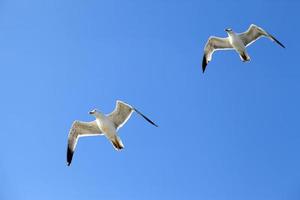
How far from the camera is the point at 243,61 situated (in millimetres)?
19266

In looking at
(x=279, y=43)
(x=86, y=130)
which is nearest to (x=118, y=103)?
(x=86, y=130)

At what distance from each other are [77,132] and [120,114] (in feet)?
6.09

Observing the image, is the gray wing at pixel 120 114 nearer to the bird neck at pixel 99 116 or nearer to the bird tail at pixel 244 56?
the bird neck at pixel 99 116

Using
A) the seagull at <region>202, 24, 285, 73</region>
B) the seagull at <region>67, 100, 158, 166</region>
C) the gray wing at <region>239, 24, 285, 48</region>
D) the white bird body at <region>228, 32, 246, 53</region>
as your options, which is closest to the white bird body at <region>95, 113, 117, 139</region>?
the seagull at <region>67, 100, 158, 166</region>

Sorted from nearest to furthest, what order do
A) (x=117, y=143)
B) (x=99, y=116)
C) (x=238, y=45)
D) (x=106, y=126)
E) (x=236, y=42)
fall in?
(x=117, y=143), (x=106, y=126), (x=99, y=116), (x=238, y=45), (x=236, y=42)

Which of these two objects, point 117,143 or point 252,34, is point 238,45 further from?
point 117,143

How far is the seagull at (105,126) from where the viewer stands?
17.5 meters

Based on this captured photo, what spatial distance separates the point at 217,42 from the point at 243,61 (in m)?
2.00

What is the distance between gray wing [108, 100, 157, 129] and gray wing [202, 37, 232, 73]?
15.4 ft

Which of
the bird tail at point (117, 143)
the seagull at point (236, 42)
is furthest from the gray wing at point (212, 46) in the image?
the bird tail at point (117, 143)

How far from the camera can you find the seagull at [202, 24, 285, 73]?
64.8 ft

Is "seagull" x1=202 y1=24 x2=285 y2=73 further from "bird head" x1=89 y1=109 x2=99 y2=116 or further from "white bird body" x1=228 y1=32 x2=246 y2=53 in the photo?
"bird head" x1=89 y1=109 x2=99 y2=116

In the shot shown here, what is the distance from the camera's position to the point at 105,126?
1788cm

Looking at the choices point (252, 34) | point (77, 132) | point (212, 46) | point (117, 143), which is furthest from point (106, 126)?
point (252, 34)
